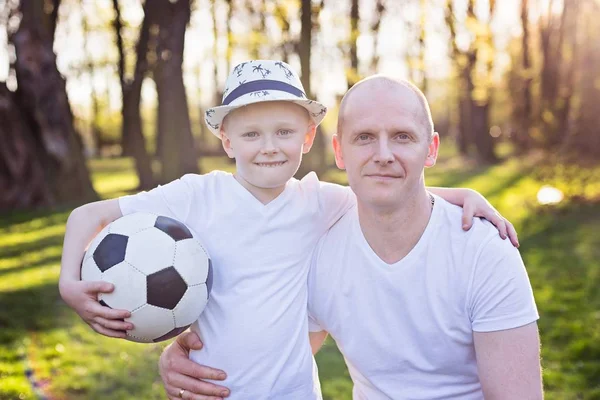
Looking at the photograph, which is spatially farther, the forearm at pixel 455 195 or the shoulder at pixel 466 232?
the forearm at pixel 455 195

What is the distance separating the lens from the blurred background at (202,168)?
18.5 ft

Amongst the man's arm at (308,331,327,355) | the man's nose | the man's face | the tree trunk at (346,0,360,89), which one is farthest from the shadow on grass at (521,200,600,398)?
the tree trunk at (346,0,360,89)

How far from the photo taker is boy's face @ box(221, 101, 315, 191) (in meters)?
2.85

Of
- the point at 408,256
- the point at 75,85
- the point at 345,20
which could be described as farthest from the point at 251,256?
the point at 75,85

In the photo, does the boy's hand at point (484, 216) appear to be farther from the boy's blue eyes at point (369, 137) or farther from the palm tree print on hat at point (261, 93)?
the palm tree print on hat at point (261, 93)

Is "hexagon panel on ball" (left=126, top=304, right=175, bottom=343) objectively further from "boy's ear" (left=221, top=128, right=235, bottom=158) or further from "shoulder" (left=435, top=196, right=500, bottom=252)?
"shoulder" (left=435, top=196, right=500, bottom=252)

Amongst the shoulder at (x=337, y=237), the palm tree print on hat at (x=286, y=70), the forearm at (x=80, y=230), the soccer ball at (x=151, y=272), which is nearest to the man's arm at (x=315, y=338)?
the shoulder at (x=337, y=237)

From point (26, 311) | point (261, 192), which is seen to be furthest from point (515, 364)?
point (26, 311)

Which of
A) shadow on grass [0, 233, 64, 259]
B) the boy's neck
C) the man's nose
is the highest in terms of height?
the man's nose

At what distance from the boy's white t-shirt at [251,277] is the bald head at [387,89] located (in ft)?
1.93

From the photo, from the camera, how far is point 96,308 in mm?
2541

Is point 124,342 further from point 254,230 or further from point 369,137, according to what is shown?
point 369,137

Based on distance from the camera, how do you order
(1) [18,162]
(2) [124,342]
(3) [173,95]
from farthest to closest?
(3) [173,95], (1) [18,162], (2) [124,342]

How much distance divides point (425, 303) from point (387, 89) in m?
0.95
